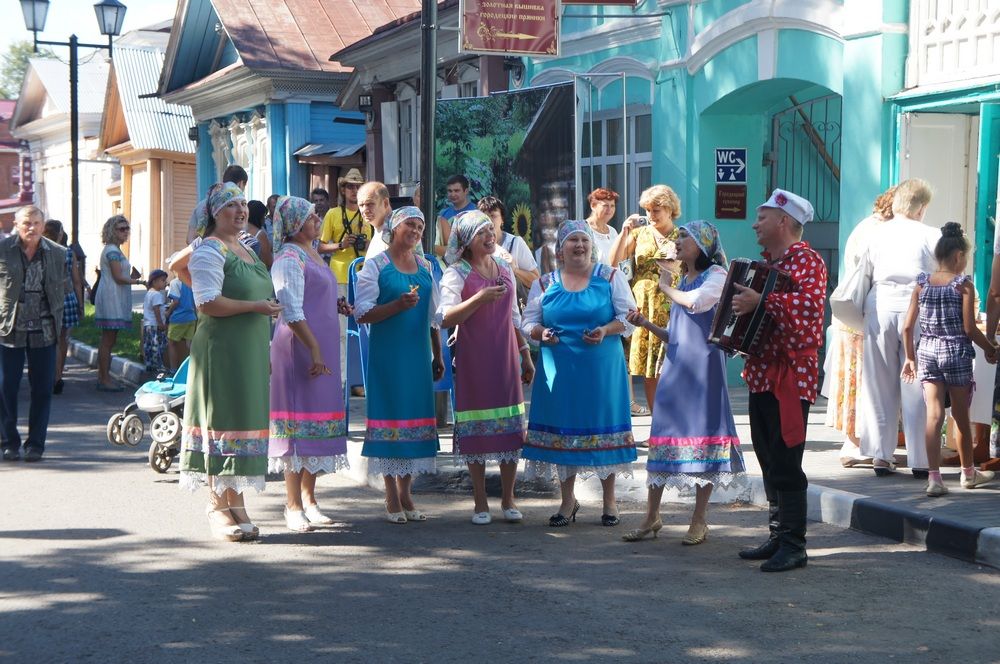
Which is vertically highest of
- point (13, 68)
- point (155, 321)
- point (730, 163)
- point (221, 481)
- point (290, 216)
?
point (13, 68)

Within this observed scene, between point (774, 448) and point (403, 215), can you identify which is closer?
point (774, 448)

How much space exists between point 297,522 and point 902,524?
11.3ft

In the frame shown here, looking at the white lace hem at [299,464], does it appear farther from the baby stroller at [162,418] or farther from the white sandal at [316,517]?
the baby stroller at [162,418]

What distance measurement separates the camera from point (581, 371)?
795 centimetres

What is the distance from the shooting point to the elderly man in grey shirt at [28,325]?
35.1 feet

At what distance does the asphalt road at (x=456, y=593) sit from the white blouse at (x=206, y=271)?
139 centimetres

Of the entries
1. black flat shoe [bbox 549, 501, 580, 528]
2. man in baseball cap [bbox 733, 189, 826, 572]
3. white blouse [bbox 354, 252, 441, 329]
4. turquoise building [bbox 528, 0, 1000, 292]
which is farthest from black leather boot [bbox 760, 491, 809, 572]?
turquoise building [bbox 528, 0, 1000, 292]

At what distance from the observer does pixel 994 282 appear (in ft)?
27.2

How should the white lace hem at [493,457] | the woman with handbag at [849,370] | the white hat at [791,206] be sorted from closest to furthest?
the white hat at [791,206], the white lace hem at [493,457], the woman with handbag at [849,370]

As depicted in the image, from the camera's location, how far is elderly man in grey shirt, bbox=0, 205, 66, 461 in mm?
10695

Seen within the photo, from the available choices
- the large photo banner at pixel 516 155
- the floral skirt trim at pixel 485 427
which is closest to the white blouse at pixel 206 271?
the floral skirt trim at pixel 485 427

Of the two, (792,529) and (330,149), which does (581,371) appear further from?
(330,149)

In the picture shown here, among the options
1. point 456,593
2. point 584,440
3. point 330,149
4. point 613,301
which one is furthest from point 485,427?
point 330,149

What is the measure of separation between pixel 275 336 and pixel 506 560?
2056mm
